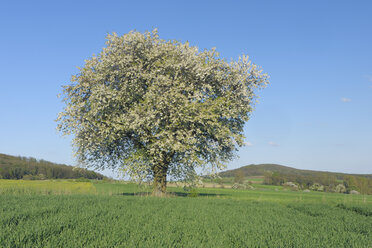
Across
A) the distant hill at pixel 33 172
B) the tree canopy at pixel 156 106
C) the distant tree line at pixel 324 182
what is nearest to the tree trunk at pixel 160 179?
the tree canopy at pixel 156 106

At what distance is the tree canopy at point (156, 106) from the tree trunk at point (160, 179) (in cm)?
10

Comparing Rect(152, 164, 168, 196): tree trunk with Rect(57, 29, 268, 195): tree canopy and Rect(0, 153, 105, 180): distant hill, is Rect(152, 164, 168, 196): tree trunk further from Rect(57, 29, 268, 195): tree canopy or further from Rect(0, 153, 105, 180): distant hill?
Rect(0, 153, 105, 180): distant hill

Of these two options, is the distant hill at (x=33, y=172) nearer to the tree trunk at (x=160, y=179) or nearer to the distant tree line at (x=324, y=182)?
the tree trunk at (x=160, y=179)

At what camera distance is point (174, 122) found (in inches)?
1016

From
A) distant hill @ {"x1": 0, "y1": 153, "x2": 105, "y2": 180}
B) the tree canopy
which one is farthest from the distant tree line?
the tree canopy

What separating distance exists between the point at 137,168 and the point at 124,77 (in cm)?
840

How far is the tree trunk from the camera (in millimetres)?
29391

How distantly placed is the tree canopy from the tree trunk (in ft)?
0.32

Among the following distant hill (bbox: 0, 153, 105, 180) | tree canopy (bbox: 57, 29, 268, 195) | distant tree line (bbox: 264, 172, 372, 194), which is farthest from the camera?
distant tree line (bbox: 264, 172, 372, 194)

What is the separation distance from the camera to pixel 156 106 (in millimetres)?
25922

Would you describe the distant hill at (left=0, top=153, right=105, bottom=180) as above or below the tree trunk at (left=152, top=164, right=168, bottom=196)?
above

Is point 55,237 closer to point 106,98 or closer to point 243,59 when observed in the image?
point 106,98

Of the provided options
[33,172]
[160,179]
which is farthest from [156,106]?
[33,172]

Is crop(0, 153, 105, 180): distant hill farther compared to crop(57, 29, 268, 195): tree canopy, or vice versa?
crop(0, 153, 105, 180): distant hill
